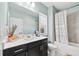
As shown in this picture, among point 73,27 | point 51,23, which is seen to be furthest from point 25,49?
point 73,27

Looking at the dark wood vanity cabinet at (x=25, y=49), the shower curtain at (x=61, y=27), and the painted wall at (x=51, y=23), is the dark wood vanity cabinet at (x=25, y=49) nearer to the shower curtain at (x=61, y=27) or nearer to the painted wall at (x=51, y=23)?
the painted wall at (x=51, y=23)

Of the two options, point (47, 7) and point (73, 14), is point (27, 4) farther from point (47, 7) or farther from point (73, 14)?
point (73, 14)

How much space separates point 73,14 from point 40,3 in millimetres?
747

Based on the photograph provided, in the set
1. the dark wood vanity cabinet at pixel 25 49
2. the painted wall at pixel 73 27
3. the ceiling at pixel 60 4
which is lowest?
the dark wood vanity cabinet at pixel 25 49

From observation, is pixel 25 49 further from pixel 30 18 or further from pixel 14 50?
pixel 30 18

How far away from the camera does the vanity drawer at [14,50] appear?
905 millimetres

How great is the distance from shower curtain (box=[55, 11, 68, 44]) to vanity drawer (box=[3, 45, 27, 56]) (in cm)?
84

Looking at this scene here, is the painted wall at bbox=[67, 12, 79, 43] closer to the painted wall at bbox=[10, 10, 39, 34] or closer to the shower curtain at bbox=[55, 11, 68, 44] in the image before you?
the shower curtain at bbox=[55, 11, 68, 44]

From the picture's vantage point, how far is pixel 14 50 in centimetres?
100

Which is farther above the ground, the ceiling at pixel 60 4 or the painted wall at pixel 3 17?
the ceiling at pixel 60 4

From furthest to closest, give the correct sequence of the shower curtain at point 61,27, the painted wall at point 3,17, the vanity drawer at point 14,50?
the shower curtain at point 61,27, the painted wall at point 3,17, the vanity drawer at point 14,50

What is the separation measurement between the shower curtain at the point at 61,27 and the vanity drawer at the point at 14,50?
2.75ft

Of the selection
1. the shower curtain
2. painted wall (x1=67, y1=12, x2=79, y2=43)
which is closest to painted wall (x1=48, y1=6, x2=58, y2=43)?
the shower curtain

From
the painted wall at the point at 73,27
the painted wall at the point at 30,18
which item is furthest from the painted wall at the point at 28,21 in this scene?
the painted wall at the point at 73,27
